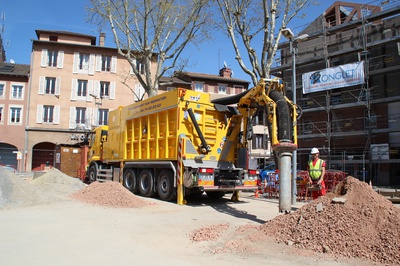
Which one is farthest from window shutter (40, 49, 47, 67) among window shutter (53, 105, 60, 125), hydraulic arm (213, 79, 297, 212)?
hydraulic arm (213, 79, 297, 212)

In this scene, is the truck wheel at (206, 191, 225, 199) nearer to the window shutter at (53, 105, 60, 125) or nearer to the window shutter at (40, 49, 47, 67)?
the window shutter at (53, 105, 60, 125)

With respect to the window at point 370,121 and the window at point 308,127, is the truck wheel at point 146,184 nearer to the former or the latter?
the window at point 370,121

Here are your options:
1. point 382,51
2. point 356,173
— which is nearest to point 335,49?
point 382,51

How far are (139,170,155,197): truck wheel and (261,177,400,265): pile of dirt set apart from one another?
6864mm

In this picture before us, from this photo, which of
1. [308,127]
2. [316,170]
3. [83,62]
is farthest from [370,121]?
[83,62]

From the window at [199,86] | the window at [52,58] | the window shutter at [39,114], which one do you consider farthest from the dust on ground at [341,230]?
the window at [199,86]

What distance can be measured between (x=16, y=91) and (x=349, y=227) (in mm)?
41143

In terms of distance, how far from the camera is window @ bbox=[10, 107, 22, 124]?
3853 cm

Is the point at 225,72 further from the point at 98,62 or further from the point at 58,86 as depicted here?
the point at 58,86

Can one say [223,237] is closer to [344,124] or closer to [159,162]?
[159,162]

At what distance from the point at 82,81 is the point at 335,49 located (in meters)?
27.1

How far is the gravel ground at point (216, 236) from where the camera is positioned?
5246mm

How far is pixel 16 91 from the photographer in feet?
129

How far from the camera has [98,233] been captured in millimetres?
7094
